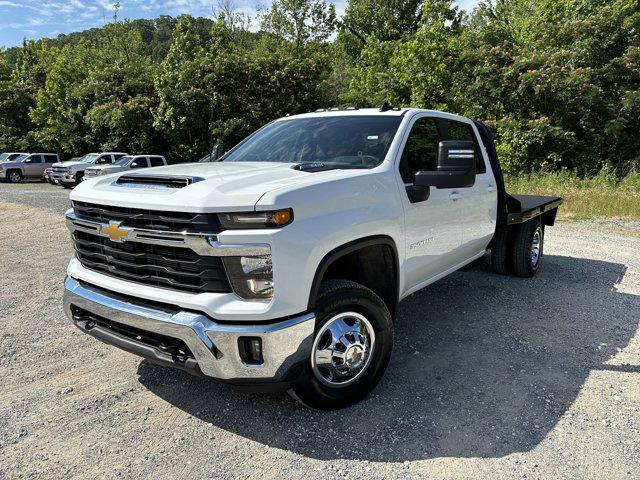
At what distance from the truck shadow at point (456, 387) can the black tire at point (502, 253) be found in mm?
802

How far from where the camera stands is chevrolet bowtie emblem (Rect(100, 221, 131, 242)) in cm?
274

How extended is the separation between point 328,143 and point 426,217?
962 mm

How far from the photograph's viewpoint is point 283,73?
77.0ft

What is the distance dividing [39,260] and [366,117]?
18.8ft

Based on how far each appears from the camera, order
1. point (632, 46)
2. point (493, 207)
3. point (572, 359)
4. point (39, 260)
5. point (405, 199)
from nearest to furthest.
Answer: point (405, 199)
point (572, 359)
point (493, 207)
point (39, 260)
point (632, 46)

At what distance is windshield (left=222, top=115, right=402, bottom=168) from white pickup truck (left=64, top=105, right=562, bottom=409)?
0.05 ft

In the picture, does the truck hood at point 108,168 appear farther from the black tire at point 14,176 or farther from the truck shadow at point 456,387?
the truck shadow at point 456,387

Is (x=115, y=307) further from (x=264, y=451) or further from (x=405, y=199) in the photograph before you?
(x=405, y=199)

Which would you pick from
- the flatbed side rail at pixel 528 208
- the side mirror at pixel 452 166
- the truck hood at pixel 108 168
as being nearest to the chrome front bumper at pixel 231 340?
the side mirror at pixel 452 166

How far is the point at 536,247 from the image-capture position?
6.16 m

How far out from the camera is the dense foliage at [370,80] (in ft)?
53.5

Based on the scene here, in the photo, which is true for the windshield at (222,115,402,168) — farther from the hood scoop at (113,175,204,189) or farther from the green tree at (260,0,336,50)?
the green tree at (260,0,336,50)

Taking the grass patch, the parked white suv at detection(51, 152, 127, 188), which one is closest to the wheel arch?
the grass patch

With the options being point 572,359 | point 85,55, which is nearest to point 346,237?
point 572,359
